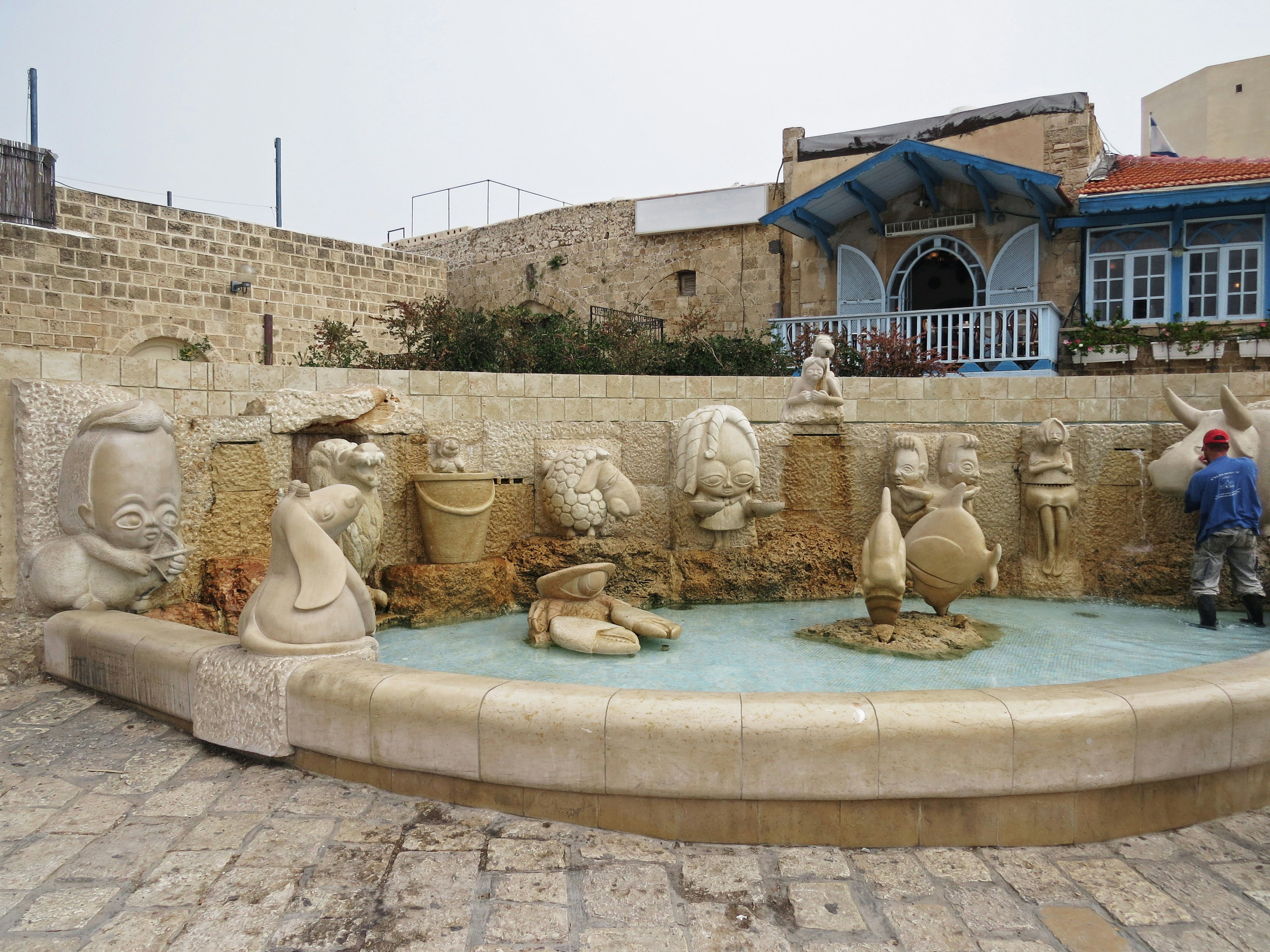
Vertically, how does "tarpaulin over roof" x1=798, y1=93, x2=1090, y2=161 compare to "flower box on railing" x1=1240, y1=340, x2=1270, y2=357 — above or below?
above

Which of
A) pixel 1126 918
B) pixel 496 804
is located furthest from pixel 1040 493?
pixel 496 804

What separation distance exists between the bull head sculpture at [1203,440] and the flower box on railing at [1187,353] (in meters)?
6.59

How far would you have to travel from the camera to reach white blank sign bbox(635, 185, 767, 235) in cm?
1655

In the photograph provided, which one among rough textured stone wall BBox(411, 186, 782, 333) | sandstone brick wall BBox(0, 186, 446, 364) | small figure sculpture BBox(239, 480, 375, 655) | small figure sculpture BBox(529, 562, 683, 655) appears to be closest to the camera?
small figure sculpture BBox(239, 480, 375, 655)

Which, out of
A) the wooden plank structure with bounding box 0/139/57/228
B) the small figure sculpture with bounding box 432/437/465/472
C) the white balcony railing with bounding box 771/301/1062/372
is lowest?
the small figure sculpture with bounding box 432/437/465/472

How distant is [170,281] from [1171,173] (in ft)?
53.1

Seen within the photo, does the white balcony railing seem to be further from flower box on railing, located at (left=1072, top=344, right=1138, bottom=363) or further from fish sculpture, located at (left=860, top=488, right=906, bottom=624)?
fish sculpture, located at (left=860, top=488, right=906, bottom=624)

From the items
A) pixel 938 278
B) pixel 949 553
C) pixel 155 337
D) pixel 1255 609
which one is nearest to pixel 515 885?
pixel 949 553

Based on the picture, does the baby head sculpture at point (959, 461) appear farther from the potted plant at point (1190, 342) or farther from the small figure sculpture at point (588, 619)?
the potted plant at point (1190, 342)

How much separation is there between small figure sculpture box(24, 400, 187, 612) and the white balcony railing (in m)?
9.39

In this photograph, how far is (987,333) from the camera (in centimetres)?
1330

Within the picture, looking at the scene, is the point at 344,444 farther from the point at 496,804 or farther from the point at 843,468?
the point at 843,468

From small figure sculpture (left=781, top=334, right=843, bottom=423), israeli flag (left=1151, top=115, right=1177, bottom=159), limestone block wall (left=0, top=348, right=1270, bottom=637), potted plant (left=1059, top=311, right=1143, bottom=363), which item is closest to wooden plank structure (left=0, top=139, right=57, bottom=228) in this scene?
limestone block wall (left=0, top=348, right=1270, bottom=637)

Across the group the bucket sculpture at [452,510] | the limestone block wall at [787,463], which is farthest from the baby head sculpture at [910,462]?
the bucket sculpture at [452,510]
